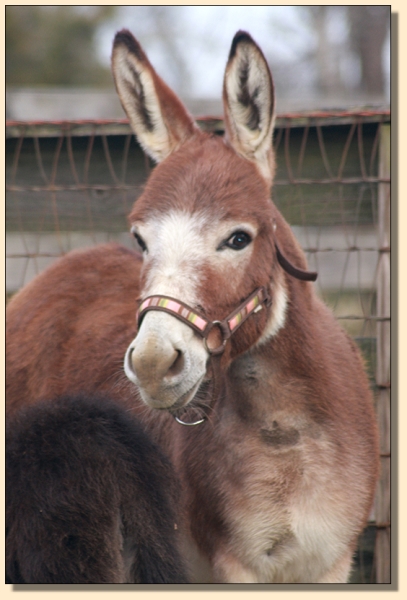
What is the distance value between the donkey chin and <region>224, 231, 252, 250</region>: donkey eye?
0.38 meters

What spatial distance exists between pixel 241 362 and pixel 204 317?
1.75 feet

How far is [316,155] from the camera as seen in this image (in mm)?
4047

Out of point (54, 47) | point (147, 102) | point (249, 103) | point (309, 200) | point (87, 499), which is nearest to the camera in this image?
point (87, 499)

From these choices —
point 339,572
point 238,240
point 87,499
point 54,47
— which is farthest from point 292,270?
point 54,47

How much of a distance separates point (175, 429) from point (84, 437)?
0.65 m

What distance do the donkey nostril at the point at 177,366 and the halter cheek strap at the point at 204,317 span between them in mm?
105

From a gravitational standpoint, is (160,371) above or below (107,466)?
above

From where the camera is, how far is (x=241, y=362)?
8.61 ft

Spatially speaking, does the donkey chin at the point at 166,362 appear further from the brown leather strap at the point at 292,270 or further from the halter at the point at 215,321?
the brown leather strap at the point at 292,270

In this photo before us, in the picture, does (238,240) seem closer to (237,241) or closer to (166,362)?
(237,241)

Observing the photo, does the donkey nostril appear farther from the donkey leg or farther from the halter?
the donkey leg

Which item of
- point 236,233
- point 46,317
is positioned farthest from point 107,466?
point 46,317

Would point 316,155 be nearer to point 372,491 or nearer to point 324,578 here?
point 372,491

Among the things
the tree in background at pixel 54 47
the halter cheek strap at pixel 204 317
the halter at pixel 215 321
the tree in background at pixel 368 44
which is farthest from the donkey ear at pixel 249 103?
the tree in background at pixel 54 47
